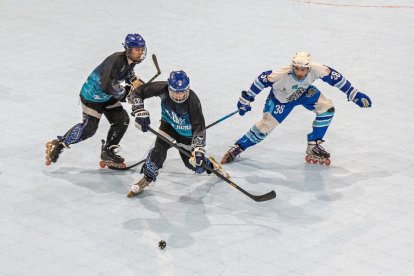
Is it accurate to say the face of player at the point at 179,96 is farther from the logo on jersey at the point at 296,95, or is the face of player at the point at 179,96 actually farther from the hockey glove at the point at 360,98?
the hockey glove at the point at 360,98

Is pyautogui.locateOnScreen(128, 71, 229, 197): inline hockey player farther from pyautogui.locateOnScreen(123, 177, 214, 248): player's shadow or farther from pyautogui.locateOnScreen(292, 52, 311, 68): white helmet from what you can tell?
pyautogui.locateOnScreen(292, 52, 311, 68): white helmet

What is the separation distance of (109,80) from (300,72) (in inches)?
70.9

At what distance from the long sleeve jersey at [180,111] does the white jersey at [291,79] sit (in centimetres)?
97

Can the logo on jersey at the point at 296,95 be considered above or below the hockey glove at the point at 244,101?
above

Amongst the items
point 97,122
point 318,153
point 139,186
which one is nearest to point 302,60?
point 318,153

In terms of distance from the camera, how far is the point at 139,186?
292 inches

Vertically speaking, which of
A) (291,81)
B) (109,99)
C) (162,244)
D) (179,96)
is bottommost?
(162,244)

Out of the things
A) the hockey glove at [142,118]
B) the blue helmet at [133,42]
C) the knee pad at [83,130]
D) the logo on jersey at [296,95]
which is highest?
the blue helmet at [133,42]

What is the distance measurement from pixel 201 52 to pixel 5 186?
3814 millimetres

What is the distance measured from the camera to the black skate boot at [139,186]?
24.3 ft

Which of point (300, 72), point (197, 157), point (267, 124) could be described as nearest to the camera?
point (197, 157)

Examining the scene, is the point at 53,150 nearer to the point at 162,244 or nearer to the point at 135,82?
the point at 135,82

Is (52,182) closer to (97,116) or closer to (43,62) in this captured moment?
(97,116)

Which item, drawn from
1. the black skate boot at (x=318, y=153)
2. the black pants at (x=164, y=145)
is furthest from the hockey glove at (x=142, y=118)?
the black skate boot at (x=318, y=153)
